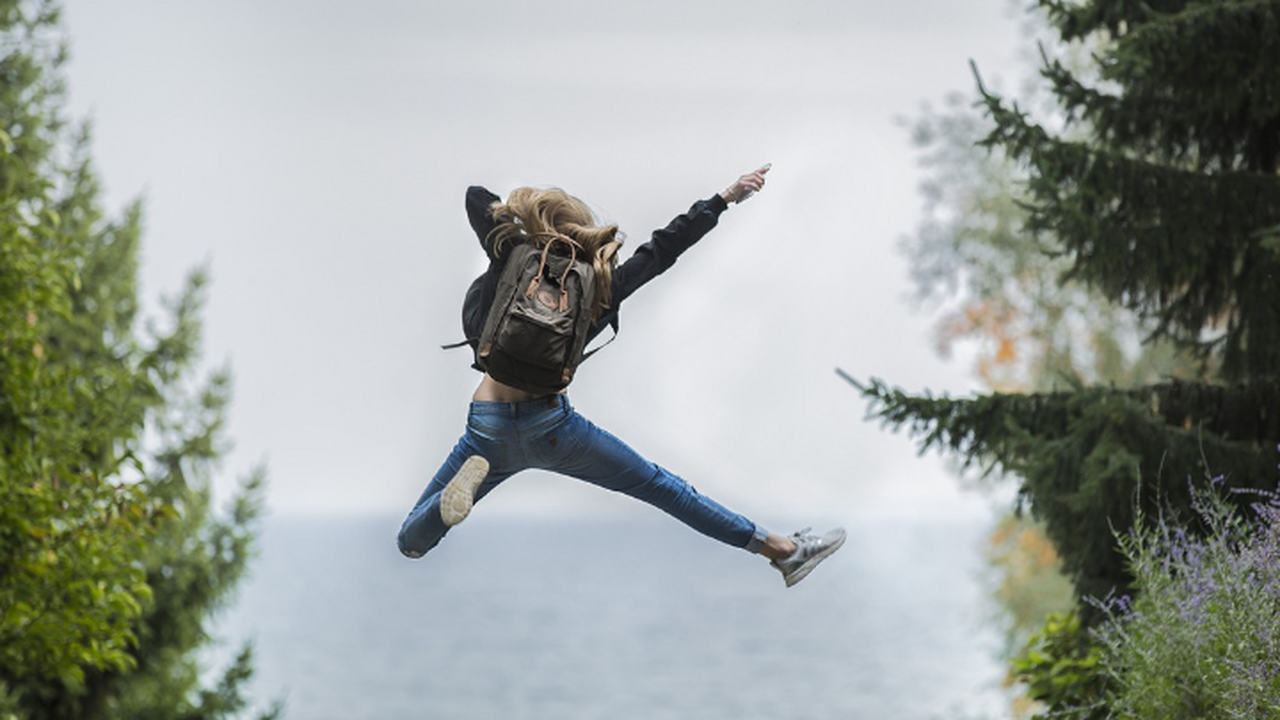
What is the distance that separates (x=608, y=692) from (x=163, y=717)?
28.1 metres

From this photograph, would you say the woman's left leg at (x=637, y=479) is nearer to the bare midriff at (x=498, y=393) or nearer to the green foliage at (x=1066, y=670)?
the bare midriff at (x=498, y=393)

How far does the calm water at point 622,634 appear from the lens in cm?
3666

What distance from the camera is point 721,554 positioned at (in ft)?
244

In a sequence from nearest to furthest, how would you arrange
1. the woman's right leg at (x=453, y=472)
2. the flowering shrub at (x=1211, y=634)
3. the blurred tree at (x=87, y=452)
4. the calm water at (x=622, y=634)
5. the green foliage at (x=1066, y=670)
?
1. the woman's right leg at (x=453, y=472)
2. the flowering shrub at (x=1211, y=634)
3. the green foliage at (x=1066, y=670)
4. the blurred tree at (x=87, y=452)
5. the calm water at (x=622, y=634)

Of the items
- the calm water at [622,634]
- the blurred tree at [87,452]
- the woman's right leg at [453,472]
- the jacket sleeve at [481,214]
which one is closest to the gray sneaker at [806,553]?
the woman's right leg at [453,472]

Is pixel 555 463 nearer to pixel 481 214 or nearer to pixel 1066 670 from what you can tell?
pixel 481 214

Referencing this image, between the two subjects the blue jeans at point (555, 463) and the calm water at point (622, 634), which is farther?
the calm water at point (622, 634)

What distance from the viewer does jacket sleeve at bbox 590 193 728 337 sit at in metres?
4.12

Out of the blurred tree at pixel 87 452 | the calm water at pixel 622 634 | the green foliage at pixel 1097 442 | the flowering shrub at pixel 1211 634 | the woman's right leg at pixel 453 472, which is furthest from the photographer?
the calm water at pixel 622 634

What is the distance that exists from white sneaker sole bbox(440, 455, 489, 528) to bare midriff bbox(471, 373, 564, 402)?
Result: 0.17m

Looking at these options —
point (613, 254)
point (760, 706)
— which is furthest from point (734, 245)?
point (613, 254)

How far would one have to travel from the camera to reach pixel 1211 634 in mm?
4641

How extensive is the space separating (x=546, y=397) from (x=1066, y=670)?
128 inches

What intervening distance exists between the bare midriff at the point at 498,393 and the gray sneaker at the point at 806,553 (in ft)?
2.90
